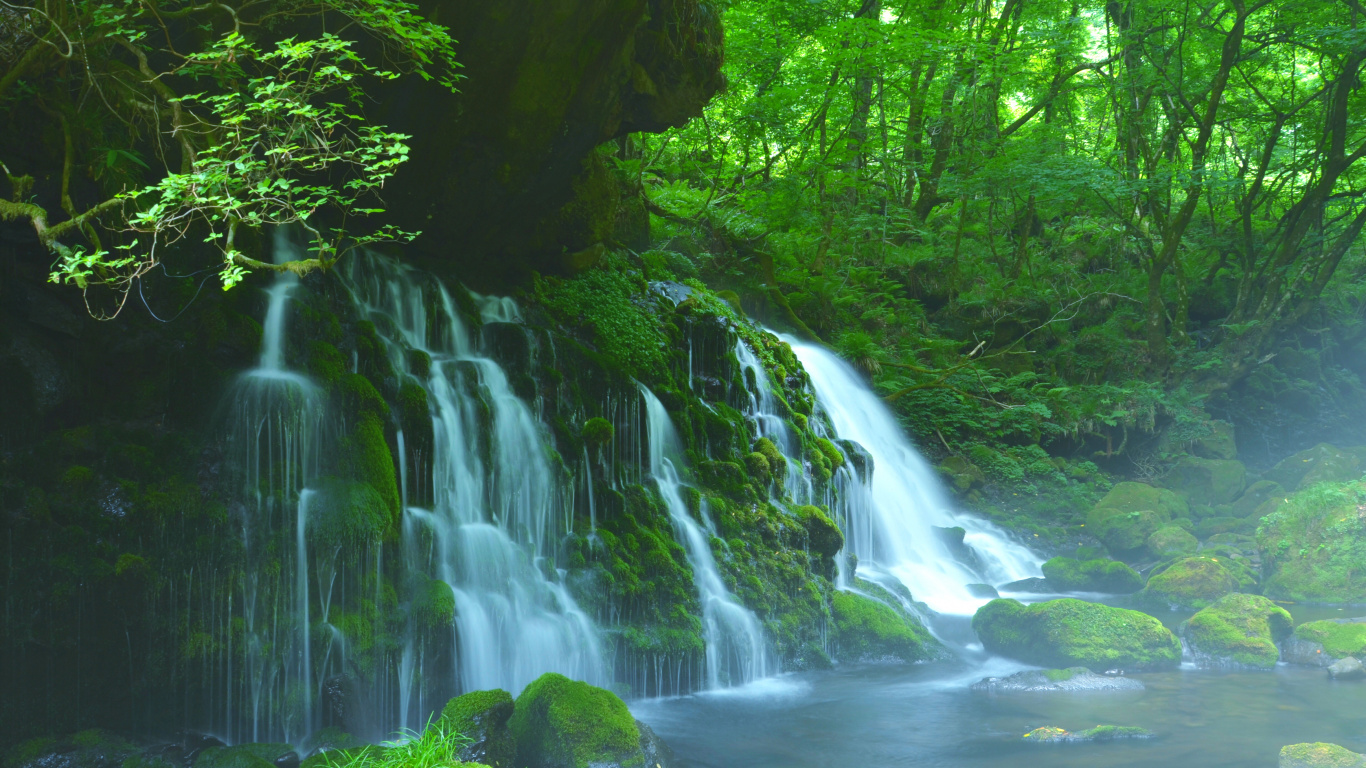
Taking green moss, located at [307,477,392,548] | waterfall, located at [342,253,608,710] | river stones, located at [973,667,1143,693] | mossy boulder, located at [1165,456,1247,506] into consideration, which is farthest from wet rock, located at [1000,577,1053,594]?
green moss, located at [307,477,392,548]

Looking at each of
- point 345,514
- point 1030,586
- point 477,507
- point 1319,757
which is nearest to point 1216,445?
point 1030,586

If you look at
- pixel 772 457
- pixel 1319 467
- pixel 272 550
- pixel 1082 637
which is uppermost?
pixel 772 457

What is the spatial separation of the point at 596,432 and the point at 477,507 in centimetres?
164

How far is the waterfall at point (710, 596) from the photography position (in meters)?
8.81

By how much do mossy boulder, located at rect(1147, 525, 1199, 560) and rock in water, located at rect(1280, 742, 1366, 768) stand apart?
7.69m

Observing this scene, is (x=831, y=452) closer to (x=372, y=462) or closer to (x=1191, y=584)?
(x=1191, y=584)

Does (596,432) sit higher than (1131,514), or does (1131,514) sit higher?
(596,432)

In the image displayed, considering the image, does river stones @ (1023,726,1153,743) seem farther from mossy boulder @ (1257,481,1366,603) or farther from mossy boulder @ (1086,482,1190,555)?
mossy boulder @ (1086,482,1190,555)

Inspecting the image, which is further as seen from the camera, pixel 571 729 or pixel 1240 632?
pixel 1240 632

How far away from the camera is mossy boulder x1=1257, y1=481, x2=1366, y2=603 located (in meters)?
11.7


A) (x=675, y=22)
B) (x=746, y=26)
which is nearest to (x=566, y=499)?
(x=675, y=22)

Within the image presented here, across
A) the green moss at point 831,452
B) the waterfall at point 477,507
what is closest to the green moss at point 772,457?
the green moss at point 831,452

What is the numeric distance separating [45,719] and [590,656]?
13.7ft

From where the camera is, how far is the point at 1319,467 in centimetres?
1547
